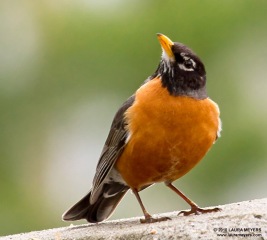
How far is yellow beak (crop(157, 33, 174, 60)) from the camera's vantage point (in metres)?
6.76

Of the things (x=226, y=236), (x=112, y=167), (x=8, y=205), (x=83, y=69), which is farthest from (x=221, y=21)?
(x=226, y=236)

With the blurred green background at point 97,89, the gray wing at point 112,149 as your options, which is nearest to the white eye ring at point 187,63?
the gray wing at point 112,149

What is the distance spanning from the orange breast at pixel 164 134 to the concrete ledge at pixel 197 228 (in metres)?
0.40

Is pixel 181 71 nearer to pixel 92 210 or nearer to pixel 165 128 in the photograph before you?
pixel 165 128

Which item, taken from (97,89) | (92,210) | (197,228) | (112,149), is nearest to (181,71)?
(112,149)

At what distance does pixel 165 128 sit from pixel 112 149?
572 mm

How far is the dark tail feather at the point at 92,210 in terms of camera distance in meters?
7.23

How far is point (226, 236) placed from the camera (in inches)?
214

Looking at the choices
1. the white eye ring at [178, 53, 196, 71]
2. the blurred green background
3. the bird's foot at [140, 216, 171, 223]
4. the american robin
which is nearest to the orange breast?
the american robin

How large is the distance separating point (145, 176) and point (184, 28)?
6.02 m

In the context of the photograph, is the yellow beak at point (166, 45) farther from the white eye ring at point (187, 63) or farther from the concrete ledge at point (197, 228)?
the concrete ledge at point (197, 228)

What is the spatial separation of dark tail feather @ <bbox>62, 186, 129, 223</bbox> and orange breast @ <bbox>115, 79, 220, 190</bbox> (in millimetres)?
443

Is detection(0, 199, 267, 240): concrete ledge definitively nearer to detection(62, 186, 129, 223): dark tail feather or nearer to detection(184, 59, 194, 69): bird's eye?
detection(62, 186, 129, 223): dark tail feather

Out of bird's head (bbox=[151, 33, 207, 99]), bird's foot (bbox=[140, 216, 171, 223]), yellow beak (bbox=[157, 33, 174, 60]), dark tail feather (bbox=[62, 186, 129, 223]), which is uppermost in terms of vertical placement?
yellow beak (bbox=[157, 33, 174, 60])
